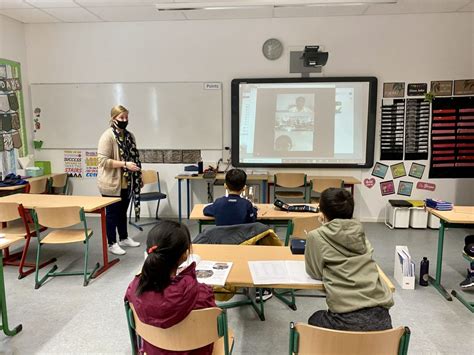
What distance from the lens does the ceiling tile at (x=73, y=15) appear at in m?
4.89

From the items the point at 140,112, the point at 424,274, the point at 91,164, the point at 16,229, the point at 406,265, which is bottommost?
the point at 424,274

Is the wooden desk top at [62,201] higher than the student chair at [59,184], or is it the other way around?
the wooden desk top at [62,201]

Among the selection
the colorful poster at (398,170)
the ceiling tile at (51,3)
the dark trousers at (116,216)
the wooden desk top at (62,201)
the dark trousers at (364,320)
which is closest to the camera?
the dark trousers at (364,320)

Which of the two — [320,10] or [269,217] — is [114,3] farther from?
[269,217]

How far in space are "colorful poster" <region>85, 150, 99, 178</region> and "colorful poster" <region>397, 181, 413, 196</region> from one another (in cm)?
466

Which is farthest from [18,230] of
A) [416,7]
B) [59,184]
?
[416,7]

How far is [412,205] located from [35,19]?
6024 millimetres

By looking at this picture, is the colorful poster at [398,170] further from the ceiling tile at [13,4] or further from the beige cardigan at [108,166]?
the ceiling tile at [13,4]

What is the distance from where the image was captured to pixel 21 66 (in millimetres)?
5473

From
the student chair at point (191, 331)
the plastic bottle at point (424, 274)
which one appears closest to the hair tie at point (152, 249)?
the student chair at point (191, 331)

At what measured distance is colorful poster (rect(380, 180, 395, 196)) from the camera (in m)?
5.42

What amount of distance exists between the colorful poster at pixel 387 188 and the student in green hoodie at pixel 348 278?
406cm

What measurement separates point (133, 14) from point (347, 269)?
477 cm

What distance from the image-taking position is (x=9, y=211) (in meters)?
3.28
